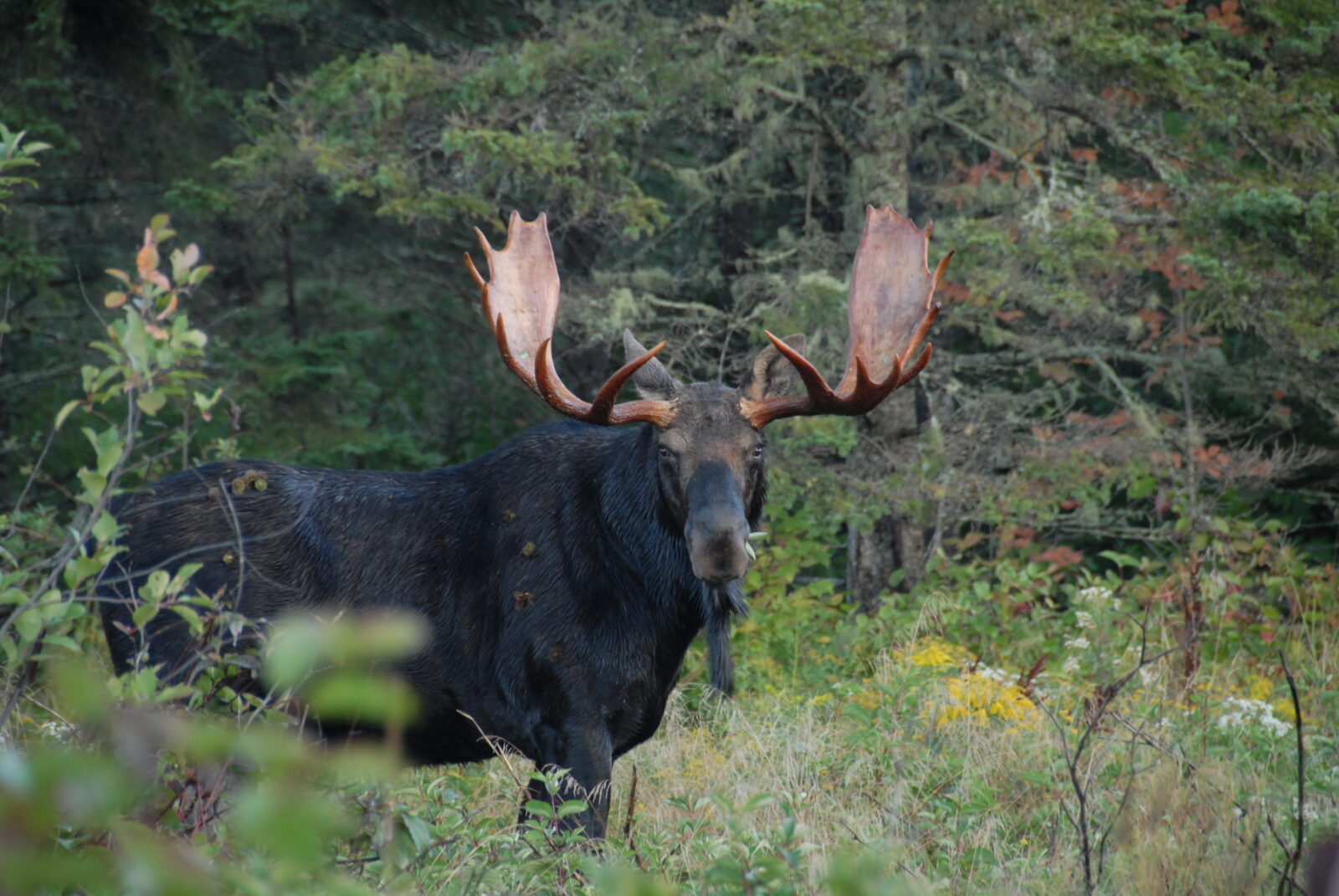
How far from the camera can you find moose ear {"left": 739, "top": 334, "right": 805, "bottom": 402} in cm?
446

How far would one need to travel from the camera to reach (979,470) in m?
7.97

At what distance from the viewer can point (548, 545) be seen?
441 cm

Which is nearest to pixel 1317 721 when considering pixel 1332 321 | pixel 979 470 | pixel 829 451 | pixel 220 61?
pixel 1332 321

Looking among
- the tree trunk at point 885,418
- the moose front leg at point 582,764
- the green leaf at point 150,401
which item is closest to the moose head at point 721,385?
the moose front leg at point 582,764

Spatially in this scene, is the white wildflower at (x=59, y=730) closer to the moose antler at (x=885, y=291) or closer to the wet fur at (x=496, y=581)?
the wet fur at (x=496, y=581)

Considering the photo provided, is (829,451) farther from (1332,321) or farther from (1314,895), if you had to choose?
(1314,895)

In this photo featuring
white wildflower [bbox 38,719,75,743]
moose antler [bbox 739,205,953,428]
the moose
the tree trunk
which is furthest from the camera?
the tree trunk

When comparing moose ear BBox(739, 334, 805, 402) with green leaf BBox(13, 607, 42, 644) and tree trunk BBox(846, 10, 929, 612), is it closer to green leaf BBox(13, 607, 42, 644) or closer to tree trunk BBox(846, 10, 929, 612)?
green leaf BBox(13, 607, 42, 644)

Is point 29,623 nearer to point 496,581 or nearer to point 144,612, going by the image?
point 144,612

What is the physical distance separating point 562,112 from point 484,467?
4.20 m

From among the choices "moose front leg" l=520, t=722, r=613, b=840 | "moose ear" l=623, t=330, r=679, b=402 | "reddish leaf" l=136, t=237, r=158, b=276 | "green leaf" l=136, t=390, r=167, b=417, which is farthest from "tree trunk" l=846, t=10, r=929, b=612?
"green leaf" l=136, t=390, r=167, b=417

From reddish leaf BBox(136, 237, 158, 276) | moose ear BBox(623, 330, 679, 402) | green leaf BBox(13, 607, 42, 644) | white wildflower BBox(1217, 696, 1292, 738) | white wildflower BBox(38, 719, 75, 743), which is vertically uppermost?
reddish leaf BBox(136, 237, 158, 276)

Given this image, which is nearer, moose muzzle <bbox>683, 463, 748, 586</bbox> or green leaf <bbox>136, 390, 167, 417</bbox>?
green leaf <bbox>136, 390, 167, 417</bbox>

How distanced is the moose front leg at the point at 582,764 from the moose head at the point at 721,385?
2.31ft
